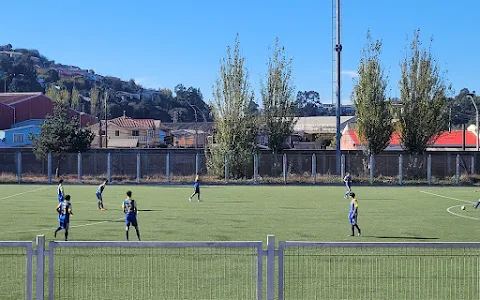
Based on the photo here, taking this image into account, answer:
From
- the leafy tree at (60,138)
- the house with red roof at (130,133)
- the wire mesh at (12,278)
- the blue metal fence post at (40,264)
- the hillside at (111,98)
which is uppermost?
the hillside at (111,98)

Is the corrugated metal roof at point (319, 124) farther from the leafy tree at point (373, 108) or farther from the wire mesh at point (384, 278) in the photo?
the wire mesh at point (384, 278)

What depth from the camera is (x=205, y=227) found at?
2203cm

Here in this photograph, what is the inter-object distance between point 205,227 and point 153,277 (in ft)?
32.8

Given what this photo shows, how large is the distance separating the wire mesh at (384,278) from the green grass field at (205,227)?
0.35ft

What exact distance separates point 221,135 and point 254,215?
28.9m

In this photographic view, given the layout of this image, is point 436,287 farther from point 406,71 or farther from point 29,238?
point 406,71

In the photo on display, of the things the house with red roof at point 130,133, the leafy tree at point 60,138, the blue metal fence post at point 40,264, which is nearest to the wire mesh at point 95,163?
the leafy tree at point 60,138

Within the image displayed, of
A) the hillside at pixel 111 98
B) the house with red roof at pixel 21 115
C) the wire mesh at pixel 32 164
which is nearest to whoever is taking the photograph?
the wire mesh at pixel 32 164

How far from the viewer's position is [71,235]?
20.1 meters

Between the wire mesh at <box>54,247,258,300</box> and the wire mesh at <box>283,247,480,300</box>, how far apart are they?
100 cm

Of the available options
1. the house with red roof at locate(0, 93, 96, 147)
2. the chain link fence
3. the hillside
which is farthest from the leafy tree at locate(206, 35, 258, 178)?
the hillside

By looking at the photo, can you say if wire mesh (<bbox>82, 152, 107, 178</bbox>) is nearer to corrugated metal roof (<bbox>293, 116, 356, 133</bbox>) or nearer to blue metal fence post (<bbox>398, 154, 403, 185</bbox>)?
blue metal fence post (<bbox>398, 154, 403, 185</bbox>)

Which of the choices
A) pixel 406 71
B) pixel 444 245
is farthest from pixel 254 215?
pixel 406 71

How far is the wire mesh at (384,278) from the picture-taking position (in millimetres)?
10883
